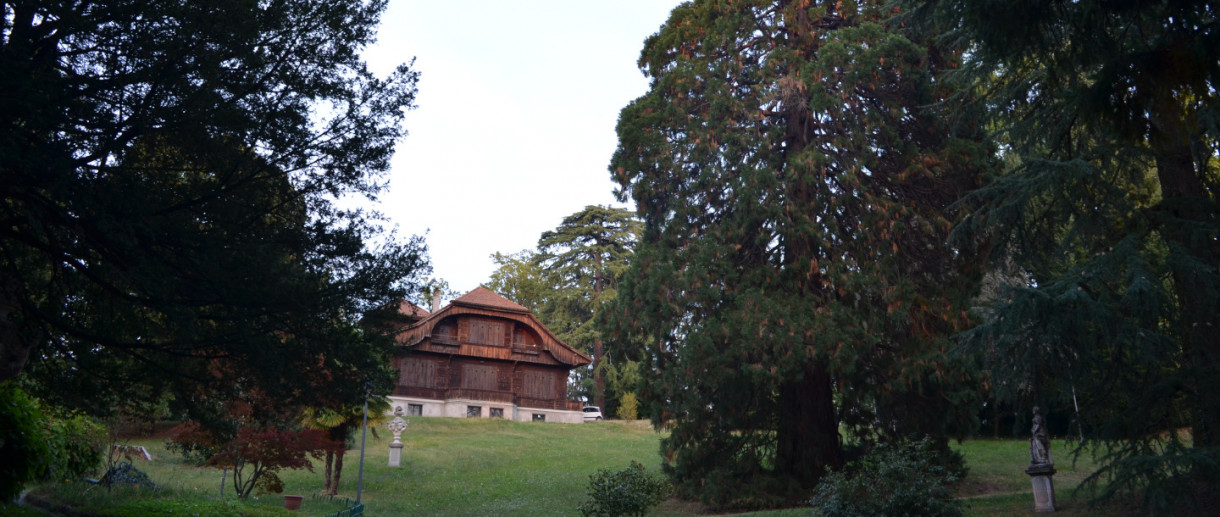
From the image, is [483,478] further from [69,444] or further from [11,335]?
[11,335]

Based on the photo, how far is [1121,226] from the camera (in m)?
12.8

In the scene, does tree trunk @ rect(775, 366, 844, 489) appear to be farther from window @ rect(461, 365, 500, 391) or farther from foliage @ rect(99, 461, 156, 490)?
window @ rect(461, 365, 500, 391)

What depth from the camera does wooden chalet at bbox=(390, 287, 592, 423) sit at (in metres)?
46.1

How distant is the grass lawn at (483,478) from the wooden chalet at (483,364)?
185 inches

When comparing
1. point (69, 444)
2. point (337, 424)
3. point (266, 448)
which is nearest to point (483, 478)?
point (337, 424)

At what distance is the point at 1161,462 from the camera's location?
34.3 ft

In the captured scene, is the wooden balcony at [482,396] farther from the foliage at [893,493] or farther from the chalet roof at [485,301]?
the foliage at [893,493]

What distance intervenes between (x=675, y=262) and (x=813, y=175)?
3.52 metres

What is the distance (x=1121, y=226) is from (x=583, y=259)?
44847 millimetres

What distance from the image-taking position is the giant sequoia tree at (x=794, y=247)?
1728cm

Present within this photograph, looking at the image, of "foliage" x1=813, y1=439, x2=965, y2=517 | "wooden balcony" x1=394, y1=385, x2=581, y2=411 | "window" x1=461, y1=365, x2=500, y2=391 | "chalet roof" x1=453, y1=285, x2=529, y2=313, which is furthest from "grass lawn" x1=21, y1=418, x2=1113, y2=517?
"chalet roof" x1=453, y1=285, x2=529, y2=313

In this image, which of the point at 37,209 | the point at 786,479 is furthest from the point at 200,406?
the point at 786,479

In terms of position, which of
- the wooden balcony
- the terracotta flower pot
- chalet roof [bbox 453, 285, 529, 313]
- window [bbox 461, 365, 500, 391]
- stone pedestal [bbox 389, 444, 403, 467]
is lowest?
the terracotta flower pot

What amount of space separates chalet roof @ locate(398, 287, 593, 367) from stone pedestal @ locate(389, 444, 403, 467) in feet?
50.2
